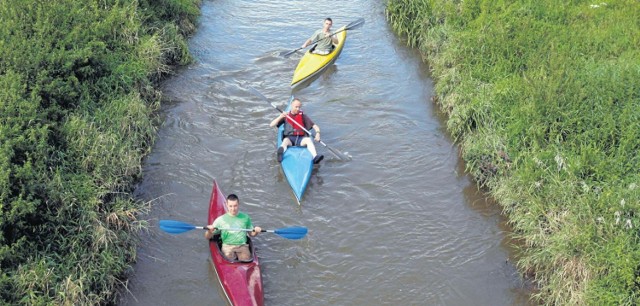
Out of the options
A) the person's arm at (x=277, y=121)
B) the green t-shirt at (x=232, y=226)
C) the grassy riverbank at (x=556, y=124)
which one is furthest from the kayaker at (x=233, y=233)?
the grassy riverbank at (x=556, y=124)

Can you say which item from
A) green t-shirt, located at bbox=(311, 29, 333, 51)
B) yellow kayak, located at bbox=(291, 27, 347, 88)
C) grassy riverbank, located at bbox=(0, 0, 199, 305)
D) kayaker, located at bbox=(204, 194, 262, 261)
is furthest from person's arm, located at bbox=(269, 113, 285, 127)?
green t-shirt, located at bbox=(311, 29, 333, 51)

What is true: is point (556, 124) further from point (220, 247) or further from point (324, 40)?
point (324, 40)

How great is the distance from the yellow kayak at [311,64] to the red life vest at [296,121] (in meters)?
2.48

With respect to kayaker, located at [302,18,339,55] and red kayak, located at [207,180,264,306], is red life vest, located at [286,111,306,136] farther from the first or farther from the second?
kayaker, located at [302,18,339,55]

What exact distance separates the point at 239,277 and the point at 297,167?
9.15ft

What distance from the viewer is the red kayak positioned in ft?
24.7

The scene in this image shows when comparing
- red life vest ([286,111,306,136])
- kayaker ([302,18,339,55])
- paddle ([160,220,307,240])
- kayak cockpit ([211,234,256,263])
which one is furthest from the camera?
kayaker ([302,18,339,55])

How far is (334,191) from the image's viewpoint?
1002 centimetres

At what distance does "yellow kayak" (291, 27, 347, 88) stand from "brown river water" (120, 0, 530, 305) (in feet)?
0.68

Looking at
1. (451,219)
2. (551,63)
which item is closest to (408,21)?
(551,63)

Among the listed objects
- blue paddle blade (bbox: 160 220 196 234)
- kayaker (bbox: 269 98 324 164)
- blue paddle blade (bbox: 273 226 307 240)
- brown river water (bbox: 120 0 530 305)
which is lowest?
brown river water (bbox: 120 0 530 305)

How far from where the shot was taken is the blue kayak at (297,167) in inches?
387

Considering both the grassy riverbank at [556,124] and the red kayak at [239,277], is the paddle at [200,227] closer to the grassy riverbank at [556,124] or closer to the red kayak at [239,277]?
the red kayak at [239,277]

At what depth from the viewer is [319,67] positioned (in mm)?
13797
